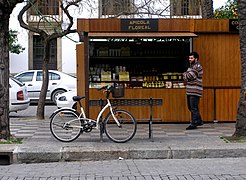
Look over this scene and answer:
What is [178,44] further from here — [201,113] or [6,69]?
[6,69]

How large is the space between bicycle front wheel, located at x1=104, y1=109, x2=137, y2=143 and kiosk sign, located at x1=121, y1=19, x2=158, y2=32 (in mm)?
3316

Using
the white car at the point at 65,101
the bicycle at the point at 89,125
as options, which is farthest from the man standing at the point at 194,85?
the white car at the point at 65,101

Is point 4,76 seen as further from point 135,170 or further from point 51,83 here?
point 51,83

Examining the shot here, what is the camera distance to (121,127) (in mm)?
10070

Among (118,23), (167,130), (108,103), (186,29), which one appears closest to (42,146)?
(108,103)

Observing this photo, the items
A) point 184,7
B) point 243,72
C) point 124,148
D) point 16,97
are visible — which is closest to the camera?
point 124,148

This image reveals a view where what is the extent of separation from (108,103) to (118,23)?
10.6 ft

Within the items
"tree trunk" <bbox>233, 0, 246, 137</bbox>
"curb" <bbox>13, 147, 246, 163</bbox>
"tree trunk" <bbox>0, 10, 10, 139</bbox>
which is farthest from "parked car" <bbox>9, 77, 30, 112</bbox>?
"tree trunk" <bbox>233, 0, 246, 137</bbox>

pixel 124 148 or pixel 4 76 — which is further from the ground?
pixel 4 76

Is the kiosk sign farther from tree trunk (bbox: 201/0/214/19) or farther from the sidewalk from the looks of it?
tree trunk (bbox: 201/0/214/19)

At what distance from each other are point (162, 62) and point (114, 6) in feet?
13.8

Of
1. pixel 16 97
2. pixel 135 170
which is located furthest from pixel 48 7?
pixel 135 170

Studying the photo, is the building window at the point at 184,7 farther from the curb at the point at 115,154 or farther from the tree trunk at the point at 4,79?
the curb at the point at 115,154

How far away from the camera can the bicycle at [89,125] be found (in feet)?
33.1
